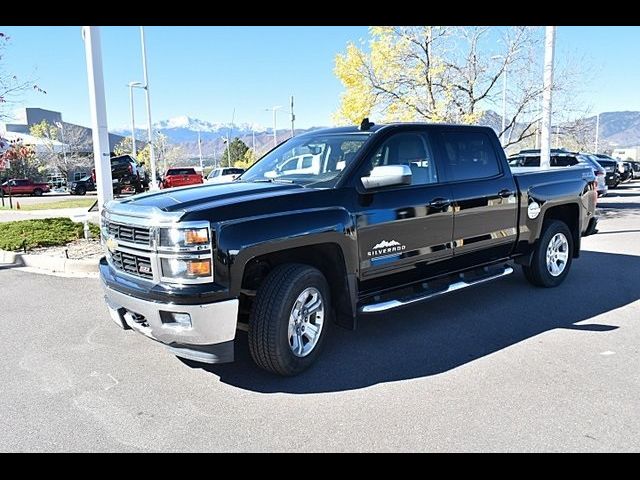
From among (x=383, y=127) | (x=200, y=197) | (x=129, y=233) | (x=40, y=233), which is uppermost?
(x=383, y=127)

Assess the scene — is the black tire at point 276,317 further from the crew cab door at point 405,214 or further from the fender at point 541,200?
the fender at point 541,200

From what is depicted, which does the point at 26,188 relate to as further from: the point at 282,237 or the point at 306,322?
the point at 282,237

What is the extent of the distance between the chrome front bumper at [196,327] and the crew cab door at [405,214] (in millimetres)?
1306

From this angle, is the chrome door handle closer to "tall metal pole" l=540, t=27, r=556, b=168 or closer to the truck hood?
the truck hood

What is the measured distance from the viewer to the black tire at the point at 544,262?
240 inches

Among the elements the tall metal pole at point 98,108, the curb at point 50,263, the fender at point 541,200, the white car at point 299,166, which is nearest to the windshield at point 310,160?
the white car at point 299,166

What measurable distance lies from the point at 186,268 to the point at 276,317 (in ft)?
2.45

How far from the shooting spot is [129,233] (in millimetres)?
3760

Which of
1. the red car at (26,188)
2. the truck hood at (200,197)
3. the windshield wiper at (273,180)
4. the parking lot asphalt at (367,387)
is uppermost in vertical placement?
the windshield wiper at (273,180)

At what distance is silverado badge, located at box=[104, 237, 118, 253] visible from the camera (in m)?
3.95

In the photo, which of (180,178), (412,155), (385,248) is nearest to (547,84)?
(412,155)

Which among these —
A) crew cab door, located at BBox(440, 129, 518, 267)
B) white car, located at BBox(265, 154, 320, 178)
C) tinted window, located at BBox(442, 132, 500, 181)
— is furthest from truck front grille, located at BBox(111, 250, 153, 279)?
tinted window, located at BBox(442, 132, 500, 181)
